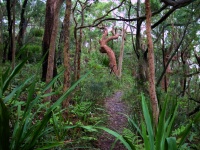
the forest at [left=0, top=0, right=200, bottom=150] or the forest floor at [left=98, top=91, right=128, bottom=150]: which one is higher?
the forest at [left=0, top=0, right=200, bottom=150]

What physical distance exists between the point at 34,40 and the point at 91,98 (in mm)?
7858

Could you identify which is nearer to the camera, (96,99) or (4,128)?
(4,128)

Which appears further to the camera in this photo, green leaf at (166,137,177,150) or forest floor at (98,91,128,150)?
forest floor at (98,91,128,150)

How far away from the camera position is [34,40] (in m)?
13.1

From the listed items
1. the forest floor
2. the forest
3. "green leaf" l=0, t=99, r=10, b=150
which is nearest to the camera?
"green leaf" l=0, t=99, r=10, b=150

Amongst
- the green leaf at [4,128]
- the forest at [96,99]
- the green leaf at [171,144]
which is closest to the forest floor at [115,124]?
the forest at [96,99]

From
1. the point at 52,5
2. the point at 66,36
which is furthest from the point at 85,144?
the point at 52,5

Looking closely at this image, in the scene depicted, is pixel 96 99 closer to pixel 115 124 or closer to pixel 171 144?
pixel 115 124

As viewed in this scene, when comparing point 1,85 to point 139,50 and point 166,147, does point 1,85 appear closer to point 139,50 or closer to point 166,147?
point 166,147

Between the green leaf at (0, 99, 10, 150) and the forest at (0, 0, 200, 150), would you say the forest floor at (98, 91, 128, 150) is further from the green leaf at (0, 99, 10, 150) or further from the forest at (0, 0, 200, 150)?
the green leaf at (0, 99, 10, 150)

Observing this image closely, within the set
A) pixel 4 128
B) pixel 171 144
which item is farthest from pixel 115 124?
pixel 4 128

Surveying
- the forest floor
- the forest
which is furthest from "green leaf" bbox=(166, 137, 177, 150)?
the forest floor

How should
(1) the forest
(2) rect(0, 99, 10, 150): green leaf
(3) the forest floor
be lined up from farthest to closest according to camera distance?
(3) the forest floor
(1) the forest
(2) rect(0, 99, 10, 150): green leaf

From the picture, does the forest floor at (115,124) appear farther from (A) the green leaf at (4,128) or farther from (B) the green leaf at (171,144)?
(A) the green leaf at (4,128)
